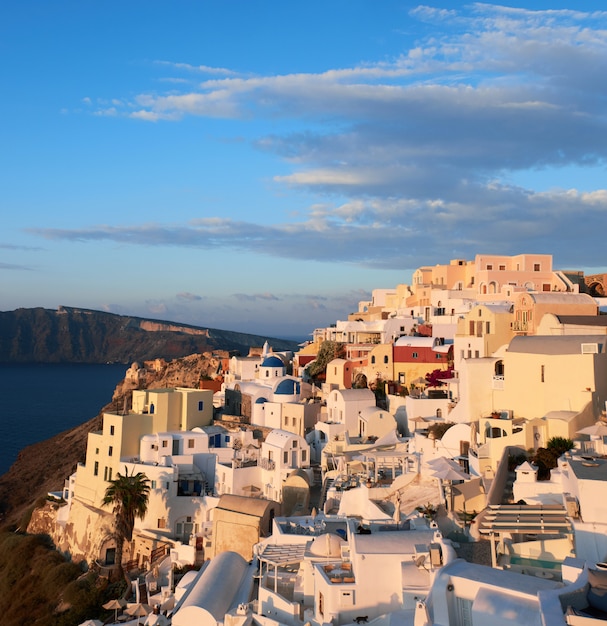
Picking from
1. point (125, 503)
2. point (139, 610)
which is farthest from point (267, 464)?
point (139, 610)

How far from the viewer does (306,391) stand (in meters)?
40.6

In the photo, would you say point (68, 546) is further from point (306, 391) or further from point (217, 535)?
point (306, 391)

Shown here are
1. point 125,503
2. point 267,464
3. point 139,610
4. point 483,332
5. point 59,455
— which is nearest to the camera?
point 139,610

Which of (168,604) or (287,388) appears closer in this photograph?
(168,604)

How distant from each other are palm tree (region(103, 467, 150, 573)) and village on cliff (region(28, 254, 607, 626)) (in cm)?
68

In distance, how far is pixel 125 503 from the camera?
2867 centimetres

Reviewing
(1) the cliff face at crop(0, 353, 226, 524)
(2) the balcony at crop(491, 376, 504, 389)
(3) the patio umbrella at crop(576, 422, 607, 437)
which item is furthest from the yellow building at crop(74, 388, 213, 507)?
(3) the patio umbrella at crop(576, 422, 607, 437)

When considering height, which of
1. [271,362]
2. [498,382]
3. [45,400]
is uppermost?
[498,382]

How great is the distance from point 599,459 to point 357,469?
1130 centimetres

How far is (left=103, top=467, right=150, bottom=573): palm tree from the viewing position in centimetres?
2880

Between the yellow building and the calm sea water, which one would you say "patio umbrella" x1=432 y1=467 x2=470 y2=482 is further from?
the calm sea water

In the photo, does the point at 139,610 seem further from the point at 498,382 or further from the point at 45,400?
the point at 45,400

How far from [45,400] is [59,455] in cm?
5618

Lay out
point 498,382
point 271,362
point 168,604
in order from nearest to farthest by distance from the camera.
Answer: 1. point 168,604
2. point 498,382
3. point 271,362
